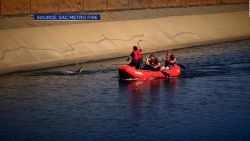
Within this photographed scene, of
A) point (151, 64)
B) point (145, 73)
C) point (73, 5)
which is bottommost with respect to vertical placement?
point (145, 73)

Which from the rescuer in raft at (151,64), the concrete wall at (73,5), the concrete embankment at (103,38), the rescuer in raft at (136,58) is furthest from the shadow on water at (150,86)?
the concrete wall at (73,5)

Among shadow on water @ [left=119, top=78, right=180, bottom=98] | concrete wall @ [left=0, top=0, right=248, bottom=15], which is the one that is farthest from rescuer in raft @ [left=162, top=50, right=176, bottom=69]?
concrete wall @ [left=0, top=0, right=248, bottom=15]

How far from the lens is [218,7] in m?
78.1

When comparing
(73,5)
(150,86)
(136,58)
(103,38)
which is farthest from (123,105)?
(73,5)

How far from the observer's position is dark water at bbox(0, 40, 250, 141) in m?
28.3

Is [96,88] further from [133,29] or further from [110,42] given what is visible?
[133,29]

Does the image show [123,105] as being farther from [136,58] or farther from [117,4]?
[117,4]

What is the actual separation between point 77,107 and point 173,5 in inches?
1583

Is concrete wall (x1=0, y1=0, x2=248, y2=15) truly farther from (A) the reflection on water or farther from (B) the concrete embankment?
(A) the reflection on water

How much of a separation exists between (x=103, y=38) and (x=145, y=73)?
15281mm

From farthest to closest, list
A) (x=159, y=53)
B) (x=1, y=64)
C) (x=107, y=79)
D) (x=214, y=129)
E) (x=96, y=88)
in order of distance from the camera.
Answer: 1. (x=159, y=53)
2. (x=1, y=64)
3. (x=107, y=79)
4. (x=96, y=88)
5. (x=214, y=129)

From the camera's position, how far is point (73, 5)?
6053 centimetres

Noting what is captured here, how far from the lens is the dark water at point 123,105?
2826 cm

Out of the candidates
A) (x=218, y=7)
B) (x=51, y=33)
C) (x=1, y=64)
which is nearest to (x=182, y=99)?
(x=1, y=64)
